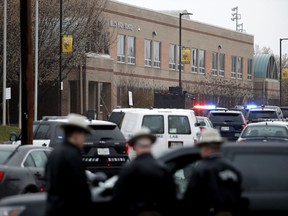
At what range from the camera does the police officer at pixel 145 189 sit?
879 centimetres

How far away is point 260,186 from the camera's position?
372 inches

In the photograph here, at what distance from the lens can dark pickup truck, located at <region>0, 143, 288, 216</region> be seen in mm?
9383

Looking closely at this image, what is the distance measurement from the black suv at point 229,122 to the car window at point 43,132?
15.8 m

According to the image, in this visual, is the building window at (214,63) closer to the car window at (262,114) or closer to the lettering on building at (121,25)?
the lettering on building at (121,25)

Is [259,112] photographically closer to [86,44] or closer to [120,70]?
[86,44]

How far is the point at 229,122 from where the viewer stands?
39062 millimetres

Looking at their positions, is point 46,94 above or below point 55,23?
below

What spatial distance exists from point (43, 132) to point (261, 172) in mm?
14605

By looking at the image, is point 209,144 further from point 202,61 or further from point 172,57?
point 202,61

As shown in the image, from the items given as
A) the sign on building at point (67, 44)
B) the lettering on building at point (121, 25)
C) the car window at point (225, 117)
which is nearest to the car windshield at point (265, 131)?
the car window at point (225, 117)

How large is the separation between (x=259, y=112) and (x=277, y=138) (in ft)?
51.6

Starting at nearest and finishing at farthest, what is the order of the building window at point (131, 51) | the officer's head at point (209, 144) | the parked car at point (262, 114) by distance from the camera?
the officer's head at point (209, 144) < the parked car at point (262, 114) < the building window at point (131, 51)

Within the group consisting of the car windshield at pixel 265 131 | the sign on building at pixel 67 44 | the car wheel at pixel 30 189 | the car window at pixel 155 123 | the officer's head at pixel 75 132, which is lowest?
the car wheel at pixel 30 189

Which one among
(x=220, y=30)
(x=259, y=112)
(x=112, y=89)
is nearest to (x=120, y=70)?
(x=112, y=89)
